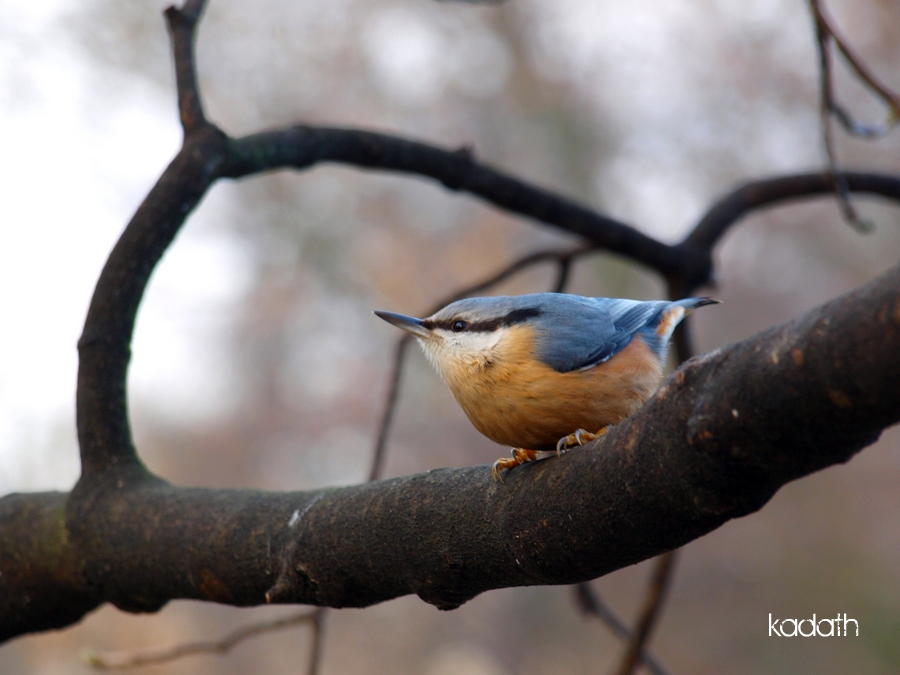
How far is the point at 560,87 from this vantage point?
10117 mm

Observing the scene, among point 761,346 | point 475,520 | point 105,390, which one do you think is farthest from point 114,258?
point 761,346

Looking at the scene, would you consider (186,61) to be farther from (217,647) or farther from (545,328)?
(217,647)

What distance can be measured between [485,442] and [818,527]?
4178 mm

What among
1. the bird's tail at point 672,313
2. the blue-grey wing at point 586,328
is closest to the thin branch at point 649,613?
the bird's tail at point 672,313

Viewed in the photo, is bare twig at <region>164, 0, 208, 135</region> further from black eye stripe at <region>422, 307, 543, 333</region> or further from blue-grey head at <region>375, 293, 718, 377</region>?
black eye stripe at <region>422, 307, 543, 333</region>

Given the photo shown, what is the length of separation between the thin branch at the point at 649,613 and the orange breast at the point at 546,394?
3.75 feet

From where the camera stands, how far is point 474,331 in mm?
2041

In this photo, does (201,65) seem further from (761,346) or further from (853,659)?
(853,659)

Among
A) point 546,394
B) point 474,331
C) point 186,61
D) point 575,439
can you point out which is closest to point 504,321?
point 474,331

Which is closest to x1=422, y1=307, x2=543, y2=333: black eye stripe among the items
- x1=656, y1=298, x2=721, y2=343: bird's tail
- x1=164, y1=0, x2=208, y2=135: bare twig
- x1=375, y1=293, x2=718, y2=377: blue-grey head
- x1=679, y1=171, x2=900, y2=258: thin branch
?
x1=375, y1=293, x2=718, y2=377: blue-grey head

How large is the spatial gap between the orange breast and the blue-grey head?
0.07 ft

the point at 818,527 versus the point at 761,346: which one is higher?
the point at 818,527

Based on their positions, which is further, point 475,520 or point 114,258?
point 114,258

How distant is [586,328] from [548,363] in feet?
0.60
